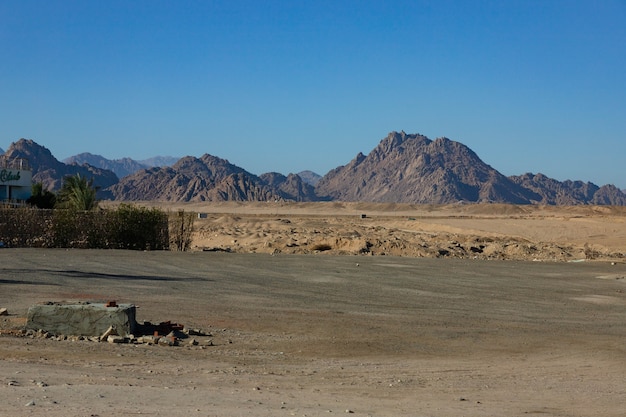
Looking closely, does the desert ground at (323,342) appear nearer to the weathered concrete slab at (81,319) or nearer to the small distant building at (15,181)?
the weathered concrete slab at (81,319)

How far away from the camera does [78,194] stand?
→ 145ft

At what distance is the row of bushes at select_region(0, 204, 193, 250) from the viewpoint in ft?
116

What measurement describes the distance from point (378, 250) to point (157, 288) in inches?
776

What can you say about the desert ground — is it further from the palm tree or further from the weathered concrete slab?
the palm tree

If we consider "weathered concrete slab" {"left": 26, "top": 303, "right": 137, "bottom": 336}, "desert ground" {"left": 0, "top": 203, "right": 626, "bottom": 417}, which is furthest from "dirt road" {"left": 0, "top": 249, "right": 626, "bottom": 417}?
"weathered concrete slab" {"left": 26, "top": 303, "right": 137, "bottom": 336}

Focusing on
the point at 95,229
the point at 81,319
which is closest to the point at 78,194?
the point at 95,229

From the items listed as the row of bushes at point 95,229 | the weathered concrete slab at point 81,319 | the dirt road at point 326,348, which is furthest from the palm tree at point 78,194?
the weathered concrete slab at point 81,319

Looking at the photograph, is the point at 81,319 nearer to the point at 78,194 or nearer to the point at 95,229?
the point at 95,229

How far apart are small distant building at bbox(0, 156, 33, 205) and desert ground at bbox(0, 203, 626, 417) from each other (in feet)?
104

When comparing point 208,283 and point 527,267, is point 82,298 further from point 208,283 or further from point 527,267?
point 527,267

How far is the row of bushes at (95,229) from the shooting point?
116 ft

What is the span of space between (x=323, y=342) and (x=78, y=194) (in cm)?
3284

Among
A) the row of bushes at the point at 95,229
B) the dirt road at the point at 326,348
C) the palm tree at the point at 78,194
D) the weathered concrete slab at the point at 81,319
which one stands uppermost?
the palm tree at the point at 78,194

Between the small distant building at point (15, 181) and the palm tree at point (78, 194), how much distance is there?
41.7 feet
